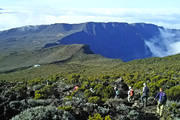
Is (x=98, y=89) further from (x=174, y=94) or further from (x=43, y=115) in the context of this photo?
(x=43, y=115)

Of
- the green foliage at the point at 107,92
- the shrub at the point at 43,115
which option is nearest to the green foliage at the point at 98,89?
the green foliage at the point at 107,92

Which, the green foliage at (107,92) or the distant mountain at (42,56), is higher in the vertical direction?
the green foliage at (107,92)

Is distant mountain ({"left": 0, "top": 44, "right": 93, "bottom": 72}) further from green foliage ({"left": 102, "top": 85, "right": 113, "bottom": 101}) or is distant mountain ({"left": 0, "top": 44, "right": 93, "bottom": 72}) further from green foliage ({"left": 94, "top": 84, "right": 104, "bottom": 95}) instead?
green foliage ({"left": 102, "top": 85, "right": 113, "bottom": 101})

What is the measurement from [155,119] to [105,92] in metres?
5.87

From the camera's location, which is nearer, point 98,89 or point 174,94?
point 174,94

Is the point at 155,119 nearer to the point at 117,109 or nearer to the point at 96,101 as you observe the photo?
the point at 117,109

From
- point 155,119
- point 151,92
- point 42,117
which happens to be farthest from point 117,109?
point 151,92

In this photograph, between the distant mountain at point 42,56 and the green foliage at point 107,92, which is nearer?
the green foliage at point 107,92

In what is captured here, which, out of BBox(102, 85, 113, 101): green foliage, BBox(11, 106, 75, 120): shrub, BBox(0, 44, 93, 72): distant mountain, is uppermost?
BBox(11, 106, 75, 120): shrub

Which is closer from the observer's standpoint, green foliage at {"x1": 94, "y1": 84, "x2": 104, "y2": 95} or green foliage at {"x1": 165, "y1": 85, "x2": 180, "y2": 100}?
green foliage at {"x1": 165, "y1": 85, "x2": 180, "y2": 100}

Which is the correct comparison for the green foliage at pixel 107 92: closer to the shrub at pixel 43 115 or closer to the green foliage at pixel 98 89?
the green foliage at pixel 98 89

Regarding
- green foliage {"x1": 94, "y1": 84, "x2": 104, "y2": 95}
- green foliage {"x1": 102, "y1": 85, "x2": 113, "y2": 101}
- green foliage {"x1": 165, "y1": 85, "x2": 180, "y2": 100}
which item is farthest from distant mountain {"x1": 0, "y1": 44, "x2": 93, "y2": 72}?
green foliage {"x1": 165, "y1": 85, "x2": 180, "y2": 100}

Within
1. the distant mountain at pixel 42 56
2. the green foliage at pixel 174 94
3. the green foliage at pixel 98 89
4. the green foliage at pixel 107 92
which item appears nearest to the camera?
the green foliage at pixel 174 94

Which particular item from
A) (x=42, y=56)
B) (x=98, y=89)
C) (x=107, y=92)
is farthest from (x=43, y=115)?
(x=42, y=56)
